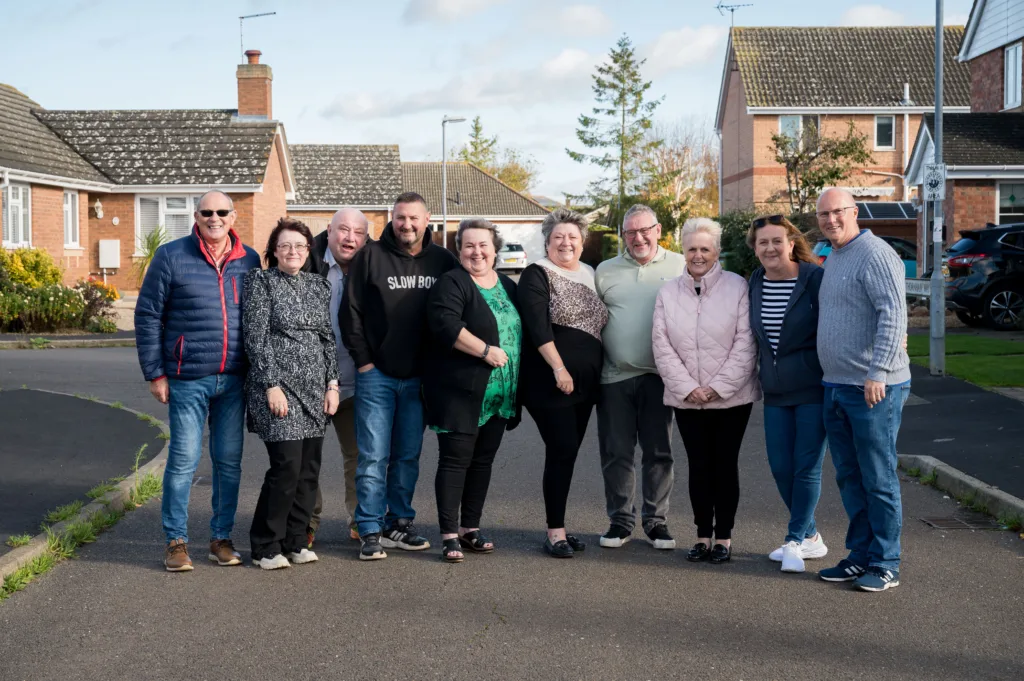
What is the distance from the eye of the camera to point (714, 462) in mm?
6648

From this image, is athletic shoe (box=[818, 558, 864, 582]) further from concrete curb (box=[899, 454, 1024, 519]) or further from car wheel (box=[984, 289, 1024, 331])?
car wheel (box=[984, 289, 1024, 331])

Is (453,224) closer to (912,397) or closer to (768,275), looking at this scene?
(912,397)

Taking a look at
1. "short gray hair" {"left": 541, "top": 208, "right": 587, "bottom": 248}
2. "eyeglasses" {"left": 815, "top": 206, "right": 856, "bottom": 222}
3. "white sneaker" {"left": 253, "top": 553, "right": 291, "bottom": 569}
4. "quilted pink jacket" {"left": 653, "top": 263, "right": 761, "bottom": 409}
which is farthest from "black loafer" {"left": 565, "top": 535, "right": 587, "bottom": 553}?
"eyeglasses" {"left": 815, "top": 206, "right": 856, "bottom": 222}

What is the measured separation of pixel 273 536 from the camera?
21.0ft

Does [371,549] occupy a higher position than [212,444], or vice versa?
[212,444]

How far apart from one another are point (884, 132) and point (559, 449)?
42.6 metres

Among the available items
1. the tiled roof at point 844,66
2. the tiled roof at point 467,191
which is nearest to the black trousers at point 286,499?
the tiled roof at point 844,66

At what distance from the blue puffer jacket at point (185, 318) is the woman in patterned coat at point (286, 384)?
0.15 meters

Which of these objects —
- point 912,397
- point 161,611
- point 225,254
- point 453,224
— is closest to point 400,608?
point 161,611

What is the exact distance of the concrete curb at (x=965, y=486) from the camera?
7391 mm

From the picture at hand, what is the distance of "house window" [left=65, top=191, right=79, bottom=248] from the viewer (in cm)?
3231

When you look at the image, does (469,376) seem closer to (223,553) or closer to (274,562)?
(274,562)

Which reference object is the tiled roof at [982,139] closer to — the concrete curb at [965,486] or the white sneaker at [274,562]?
the concrete curb at [965,486]

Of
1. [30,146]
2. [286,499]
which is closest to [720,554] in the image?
[286,499]
